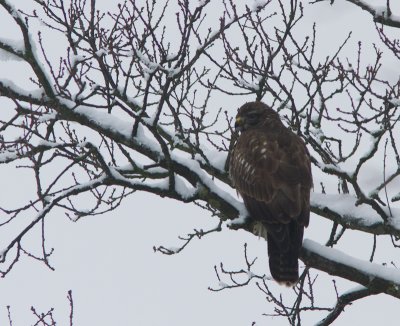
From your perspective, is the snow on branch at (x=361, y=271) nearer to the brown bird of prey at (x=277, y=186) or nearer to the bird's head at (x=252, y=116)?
the brown bird of prey at (x=277, y=186)

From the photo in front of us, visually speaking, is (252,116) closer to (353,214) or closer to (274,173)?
(274,173)

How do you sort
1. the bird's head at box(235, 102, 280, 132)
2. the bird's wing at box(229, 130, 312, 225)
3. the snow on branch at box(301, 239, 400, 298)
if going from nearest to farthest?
the snow on branch at box(301, 239, 400, 298), the bird's wing at box(229, 130, 312, 225), the bird's head at box(235, 102, 280, 132)

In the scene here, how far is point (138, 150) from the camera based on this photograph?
21.5 ft

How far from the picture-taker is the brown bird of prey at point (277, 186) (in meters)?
6.30

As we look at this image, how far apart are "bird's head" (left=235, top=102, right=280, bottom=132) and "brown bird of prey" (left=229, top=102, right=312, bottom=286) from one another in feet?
0.61

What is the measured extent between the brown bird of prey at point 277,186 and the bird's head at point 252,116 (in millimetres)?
185

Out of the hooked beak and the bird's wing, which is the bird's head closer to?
the hooked beak

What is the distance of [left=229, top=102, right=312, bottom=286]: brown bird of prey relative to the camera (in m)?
6.30

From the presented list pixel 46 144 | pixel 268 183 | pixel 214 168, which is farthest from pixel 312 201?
pixel 46 144

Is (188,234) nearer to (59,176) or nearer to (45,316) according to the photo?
(45,316)

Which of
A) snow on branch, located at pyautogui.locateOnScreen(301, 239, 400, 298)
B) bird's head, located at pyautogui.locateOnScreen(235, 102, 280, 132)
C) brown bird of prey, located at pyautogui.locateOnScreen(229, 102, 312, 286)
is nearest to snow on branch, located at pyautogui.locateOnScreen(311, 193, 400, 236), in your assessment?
brown bird of prey, located at pyautogui.locateOnScreen(229, 102, 312, 286)

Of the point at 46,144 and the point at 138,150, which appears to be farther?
the point at 138,150

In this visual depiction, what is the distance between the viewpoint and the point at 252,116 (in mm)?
7625

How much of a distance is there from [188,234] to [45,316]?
62.5 inches
